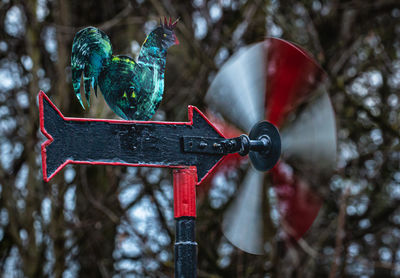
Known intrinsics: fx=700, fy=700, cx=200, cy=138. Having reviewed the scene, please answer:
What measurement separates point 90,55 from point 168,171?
4367 millimetres

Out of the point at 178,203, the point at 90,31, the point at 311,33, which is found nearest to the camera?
the point at 178,203

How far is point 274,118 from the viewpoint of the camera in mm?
2539

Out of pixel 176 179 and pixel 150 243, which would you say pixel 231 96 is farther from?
pixel 150 243

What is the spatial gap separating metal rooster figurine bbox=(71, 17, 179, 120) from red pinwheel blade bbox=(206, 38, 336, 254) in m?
0.35

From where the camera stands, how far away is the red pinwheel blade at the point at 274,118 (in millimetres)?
2521

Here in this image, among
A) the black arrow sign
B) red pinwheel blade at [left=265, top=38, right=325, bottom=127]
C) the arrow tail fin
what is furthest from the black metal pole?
red pinwheel blade at [left=265, top=38, right=325, bottom=127]

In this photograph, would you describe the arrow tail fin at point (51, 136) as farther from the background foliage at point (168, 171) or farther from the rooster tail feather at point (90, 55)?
the background foliage at point (168, 171)

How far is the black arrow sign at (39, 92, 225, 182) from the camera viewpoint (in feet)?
6.45

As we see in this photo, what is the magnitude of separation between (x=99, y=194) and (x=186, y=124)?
15.7 feet

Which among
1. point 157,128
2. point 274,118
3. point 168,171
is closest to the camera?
point 157,128

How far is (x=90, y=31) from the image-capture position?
231 cm

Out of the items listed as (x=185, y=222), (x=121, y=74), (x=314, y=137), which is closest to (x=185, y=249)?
(x=185, y=222)

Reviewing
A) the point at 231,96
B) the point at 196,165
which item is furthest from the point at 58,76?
the point at 196,165

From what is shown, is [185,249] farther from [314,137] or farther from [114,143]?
[314,137]
